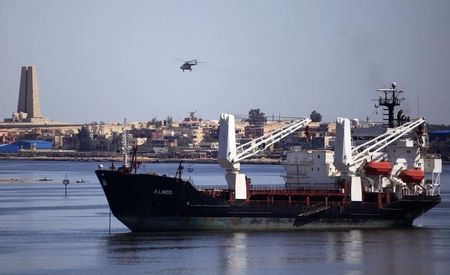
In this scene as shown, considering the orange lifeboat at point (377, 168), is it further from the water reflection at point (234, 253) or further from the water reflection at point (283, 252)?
the water reflection at point (234, 253)

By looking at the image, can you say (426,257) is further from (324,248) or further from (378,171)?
(378,171)

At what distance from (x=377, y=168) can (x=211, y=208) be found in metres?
10.8

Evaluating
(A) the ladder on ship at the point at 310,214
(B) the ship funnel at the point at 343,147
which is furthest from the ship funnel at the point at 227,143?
(B) the ship funnel at the point at 343,147

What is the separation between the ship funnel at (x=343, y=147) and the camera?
75312 millimetres

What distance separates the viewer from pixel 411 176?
77.1m

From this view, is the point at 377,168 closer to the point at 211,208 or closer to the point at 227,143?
the point at 227,143

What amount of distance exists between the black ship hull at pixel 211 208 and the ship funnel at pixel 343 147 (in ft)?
5.57

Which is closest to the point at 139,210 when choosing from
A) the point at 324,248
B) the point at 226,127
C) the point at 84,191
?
the point at 226,127

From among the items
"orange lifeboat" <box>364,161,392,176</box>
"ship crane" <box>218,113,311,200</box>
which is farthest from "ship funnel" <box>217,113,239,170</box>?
"orange lifeboat" <box>364,161,392,176</box>

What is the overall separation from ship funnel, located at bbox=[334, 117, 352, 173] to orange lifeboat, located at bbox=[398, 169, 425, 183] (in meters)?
3.93

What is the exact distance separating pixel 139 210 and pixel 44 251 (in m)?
8.66

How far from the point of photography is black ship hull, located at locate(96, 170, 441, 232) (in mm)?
71312

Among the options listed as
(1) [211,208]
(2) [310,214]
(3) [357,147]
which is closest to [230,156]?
(1) [211,208]

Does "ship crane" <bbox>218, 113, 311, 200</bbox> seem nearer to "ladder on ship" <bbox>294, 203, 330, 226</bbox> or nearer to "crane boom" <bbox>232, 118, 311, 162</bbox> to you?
"crane boom" <bbox>232, 118, 311, 162</bbox>
